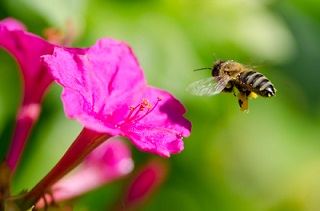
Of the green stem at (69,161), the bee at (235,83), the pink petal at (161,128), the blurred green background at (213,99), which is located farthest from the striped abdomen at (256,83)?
the green stem at (69,161)

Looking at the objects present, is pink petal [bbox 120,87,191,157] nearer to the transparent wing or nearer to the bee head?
the transparent wing

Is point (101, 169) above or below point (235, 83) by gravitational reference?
below

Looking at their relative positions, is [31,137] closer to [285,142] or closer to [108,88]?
[108,88]

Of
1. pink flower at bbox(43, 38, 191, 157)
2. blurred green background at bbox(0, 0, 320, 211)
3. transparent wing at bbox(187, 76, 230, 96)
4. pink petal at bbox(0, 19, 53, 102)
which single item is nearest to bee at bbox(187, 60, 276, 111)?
transparent wing at bbox(187, 76, 230, 96)

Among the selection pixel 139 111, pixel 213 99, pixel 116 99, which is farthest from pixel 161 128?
pixel 213 99

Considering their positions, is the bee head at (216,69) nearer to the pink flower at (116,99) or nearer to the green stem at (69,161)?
the pink flower at (116,99)

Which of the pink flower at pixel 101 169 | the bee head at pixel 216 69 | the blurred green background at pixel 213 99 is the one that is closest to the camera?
the bee head at pixel 216 69

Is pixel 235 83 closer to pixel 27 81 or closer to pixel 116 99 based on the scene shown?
pixel 116 99
